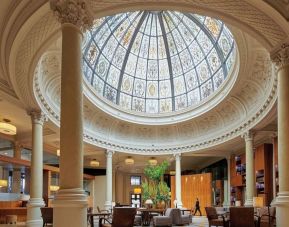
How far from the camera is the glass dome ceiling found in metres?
19.6

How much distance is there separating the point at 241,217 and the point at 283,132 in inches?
133

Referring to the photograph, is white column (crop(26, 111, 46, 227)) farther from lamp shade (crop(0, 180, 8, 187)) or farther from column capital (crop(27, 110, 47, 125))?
lamp shade (crop(0, 180, 8, 187))

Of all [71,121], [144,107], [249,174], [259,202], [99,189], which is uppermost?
[144,107]

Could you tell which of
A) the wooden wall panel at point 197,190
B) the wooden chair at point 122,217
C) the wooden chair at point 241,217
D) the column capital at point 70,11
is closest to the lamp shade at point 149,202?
the wooden chair at point 241,217

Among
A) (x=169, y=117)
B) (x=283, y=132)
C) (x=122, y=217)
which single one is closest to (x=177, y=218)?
(x=122, y=217)

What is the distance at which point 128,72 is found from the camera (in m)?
23.1

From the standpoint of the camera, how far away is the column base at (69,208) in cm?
618

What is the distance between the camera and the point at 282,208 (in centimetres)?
815

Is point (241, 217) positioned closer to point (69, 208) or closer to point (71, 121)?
point (69, 208)

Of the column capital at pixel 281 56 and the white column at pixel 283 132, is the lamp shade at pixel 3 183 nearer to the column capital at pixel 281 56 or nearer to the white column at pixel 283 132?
the white column at pixel 283 132

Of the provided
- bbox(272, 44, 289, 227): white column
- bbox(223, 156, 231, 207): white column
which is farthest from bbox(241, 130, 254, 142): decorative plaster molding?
bbox(272, 44, 289, 227): white column

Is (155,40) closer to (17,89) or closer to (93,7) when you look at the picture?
(17,89)

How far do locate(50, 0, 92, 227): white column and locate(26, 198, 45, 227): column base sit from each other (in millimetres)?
6807

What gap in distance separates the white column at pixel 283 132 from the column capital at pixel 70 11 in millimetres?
4667
